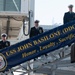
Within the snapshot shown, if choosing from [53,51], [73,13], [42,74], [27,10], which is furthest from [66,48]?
[42,74]

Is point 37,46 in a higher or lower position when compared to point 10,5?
lower

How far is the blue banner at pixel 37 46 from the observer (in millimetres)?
9203

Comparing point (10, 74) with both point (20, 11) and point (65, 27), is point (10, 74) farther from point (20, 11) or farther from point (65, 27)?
point (20, 11)

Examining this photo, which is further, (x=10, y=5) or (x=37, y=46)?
(x=10, y=5)

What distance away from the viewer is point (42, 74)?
33.9m

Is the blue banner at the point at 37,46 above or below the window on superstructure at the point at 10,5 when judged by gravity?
below

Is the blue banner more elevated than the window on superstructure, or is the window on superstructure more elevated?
the window on superstructure

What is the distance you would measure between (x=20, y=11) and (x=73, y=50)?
4644 mm

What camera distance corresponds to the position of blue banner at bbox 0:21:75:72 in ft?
30.2

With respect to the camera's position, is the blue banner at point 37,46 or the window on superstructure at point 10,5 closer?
the blue banner at point 37,46

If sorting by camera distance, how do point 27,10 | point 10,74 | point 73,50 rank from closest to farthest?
point 73,50
point 10,74
point 27,10

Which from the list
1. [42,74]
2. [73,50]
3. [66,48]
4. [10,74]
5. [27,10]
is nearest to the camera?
[73,50]

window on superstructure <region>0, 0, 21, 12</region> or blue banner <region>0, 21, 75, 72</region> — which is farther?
window on superstructure <region>0, 0, 21, 12</region>

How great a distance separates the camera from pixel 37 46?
9.45m
